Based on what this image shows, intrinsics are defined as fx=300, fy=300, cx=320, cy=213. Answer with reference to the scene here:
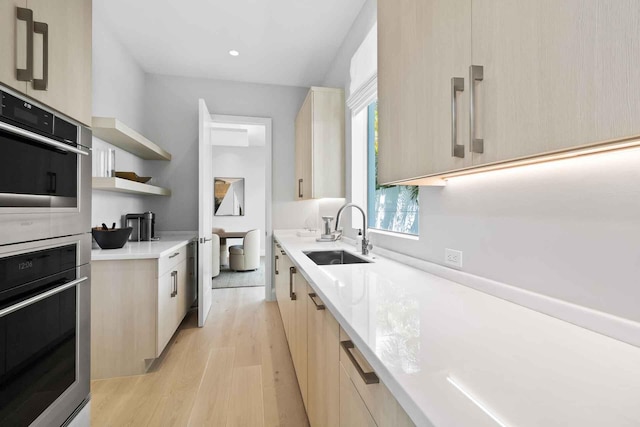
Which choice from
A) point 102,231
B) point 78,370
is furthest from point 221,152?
point 78,370

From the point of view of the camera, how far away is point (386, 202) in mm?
2373

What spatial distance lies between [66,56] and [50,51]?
10cm

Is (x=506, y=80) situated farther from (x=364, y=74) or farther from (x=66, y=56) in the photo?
(x=364, y=74)

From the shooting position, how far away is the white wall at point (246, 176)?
702 cm

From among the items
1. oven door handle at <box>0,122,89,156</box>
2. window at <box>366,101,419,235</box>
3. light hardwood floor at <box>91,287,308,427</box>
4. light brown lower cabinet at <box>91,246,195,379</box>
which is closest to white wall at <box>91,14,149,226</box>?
light brown lower cabinet at <box>91,246,195,379</box>

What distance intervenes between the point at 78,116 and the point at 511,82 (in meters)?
1.51

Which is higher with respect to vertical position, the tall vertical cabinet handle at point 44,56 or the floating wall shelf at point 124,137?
the floating wall shelf at point 124,137

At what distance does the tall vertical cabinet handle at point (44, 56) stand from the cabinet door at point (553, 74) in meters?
1.34

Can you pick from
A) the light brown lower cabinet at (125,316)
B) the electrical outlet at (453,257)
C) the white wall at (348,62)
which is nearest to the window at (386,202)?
the white wall at (348,62)

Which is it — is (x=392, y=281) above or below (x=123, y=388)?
above

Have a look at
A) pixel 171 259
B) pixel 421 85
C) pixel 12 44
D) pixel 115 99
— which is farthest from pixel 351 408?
pixel 115 99

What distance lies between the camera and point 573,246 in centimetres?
84

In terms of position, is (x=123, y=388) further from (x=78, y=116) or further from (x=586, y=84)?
(x=586, y=84)

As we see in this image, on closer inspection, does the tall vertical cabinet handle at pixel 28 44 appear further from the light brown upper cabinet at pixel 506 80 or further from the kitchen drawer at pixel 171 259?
the kitchen drawer at pixel 171 259
